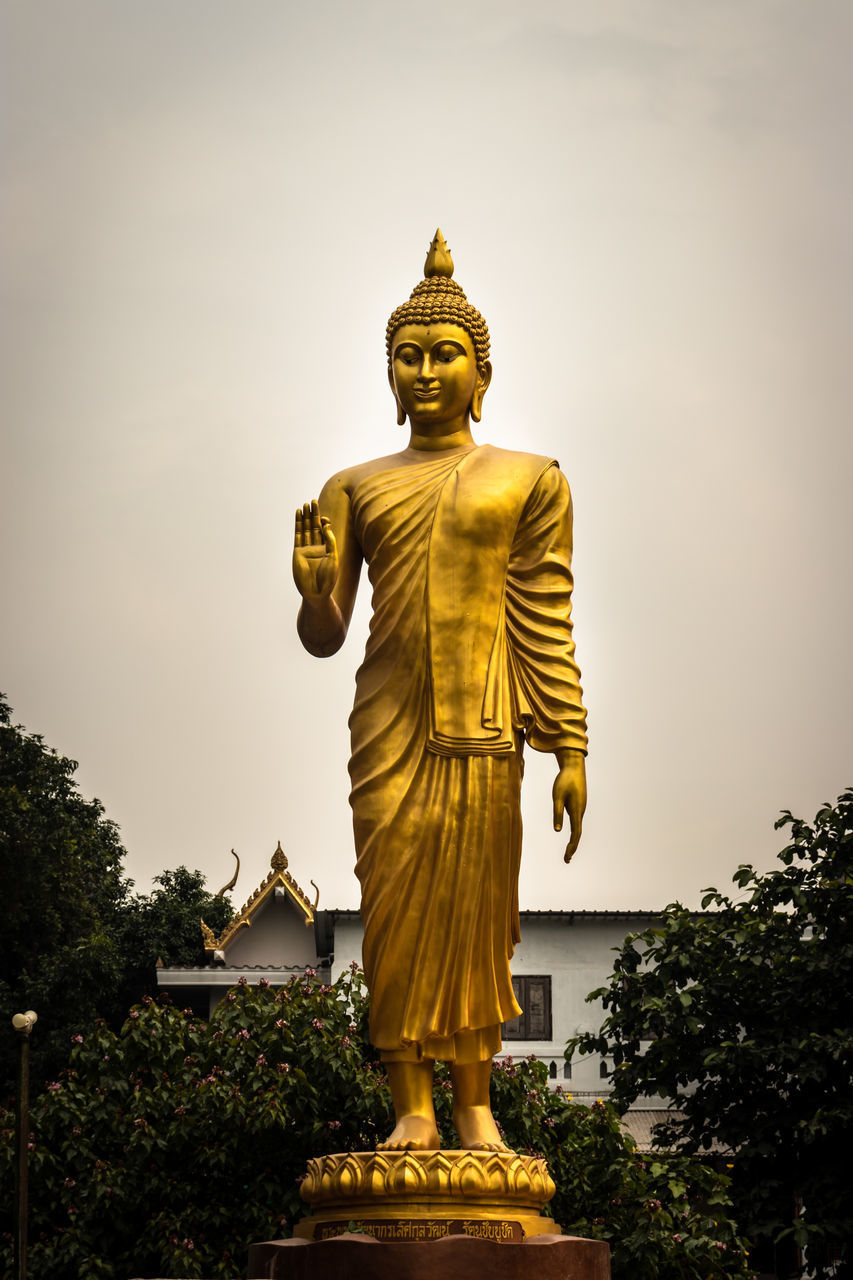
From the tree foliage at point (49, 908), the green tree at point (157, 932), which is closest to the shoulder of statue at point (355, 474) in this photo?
the tree foliage at point (49, 908)

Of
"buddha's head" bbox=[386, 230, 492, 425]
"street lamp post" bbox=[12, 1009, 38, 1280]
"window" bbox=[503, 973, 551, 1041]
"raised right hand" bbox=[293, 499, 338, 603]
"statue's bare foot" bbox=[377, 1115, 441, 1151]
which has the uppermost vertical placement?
"buddha's head" bbox=[386, 230, 492, 425]

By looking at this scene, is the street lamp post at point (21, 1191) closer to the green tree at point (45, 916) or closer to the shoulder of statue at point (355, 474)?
the shoulder of statue at point (355, 474)

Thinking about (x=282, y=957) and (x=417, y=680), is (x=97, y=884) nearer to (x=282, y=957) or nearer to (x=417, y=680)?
(x=282, y=957)

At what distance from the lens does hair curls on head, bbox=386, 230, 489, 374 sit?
25.1 ft

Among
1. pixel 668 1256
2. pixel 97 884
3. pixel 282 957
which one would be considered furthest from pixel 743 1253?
pixel 97 884

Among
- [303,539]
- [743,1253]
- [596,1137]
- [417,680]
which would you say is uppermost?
[303,539]

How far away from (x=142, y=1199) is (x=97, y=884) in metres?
15.4

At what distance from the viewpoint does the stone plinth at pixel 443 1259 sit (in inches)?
236

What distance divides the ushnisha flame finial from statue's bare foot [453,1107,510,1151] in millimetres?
3733

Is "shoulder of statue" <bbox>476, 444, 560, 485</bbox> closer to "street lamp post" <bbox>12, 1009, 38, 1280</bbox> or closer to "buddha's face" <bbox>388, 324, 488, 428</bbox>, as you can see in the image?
"buddha's face" <bbox>388, 324, 488, 428</bbox>

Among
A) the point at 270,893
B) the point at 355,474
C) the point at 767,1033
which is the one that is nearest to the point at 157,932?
the point at 270,893

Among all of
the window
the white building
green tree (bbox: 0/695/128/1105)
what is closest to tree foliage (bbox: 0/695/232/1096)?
green tree (bbox: 0/695/128/1105)

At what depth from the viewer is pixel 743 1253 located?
42.3 ft

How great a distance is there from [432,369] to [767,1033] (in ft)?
30.3
